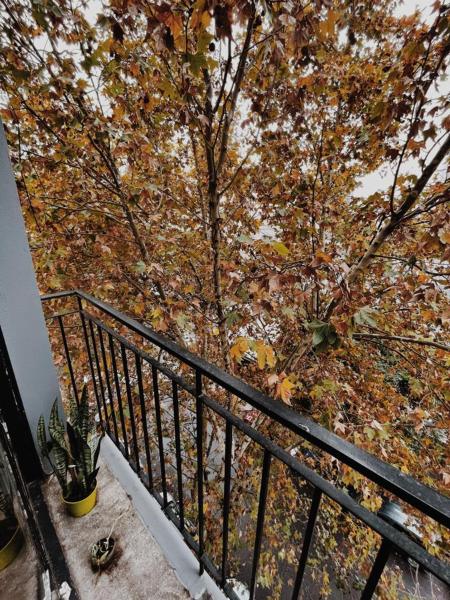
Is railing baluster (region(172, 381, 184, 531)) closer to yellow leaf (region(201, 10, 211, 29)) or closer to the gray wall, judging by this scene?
the gray wall

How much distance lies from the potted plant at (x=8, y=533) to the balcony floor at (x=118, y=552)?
0.21 metres

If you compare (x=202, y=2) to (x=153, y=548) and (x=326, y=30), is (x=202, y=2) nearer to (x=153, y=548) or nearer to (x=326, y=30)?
(x=326, y=30)

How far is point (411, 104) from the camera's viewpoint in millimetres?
1945

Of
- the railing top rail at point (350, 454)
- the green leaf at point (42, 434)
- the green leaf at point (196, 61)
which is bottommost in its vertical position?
the green leaf at point (42, 434)

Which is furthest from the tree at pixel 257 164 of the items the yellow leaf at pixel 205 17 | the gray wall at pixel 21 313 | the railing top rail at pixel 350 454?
the railing top rail at pixel 350 454

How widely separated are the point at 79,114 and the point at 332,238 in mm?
3668

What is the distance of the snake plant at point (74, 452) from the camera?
5.34 ft

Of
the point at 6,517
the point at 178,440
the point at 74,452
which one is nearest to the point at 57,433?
the point at 74,452

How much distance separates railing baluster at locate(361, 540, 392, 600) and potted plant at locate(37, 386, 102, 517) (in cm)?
148

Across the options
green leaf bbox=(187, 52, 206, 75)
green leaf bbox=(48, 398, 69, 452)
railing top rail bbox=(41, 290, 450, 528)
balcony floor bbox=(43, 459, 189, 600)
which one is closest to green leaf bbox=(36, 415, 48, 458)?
green leaf bbox=(48, 398, 69, 452)

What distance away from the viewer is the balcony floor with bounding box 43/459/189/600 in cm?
140

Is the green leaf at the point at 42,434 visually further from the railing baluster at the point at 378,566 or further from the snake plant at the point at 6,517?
the railing baluster at the point at 378,566

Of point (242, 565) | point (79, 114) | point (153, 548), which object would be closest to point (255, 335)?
point (153, 548)

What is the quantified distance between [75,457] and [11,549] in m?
0.50
